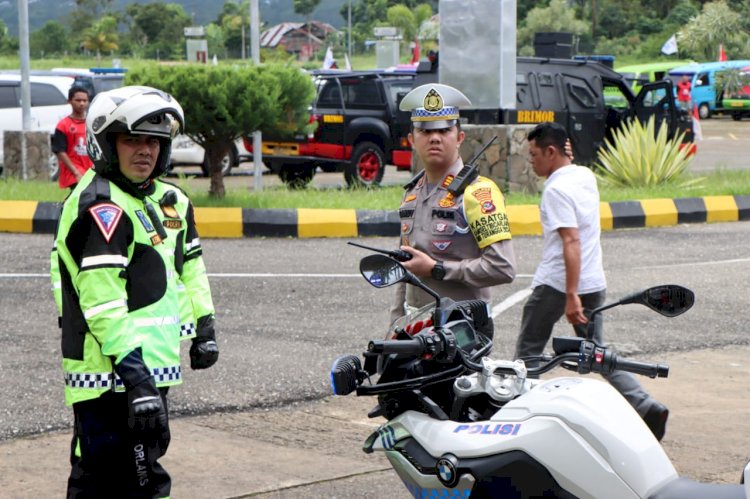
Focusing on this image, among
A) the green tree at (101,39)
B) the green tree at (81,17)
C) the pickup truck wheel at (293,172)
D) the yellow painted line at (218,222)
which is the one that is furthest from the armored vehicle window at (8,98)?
the green tree at (81,17)

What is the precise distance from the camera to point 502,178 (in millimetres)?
16203

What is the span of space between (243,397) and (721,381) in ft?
9.18

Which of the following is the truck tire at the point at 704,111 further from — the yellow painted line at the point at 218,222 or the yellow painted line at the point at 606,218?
the yellow painted line at the point at 218,222

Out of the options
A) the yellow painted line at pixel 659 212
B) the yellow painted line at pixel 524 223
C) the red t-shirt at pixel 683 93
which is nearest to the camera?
the yellow painted line at pixel 524 223

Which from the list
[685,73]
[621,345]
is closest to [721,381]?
[621,345]

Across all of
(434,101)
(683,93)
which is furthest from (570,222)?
(683,93)

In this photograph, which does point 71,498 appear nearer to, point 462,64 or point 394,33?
point 462,64

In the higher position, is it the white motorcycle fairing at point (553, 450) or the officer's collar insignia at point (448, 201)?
the officer's collar insignia at point (448, 201)

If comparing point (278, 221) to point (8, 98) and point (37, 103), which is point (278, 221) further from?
point (8, 98)

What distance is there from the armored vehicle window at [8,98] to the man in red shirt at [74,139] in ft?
33.6

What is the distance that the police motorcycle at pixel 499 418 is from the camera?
3264mm

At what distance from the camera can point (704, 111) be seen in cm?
4725

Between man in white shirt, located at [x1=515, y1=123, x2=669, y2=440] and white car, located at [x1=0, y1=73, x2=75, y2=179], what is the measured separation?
17471 mm

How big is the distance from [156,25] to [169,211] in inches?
4798
